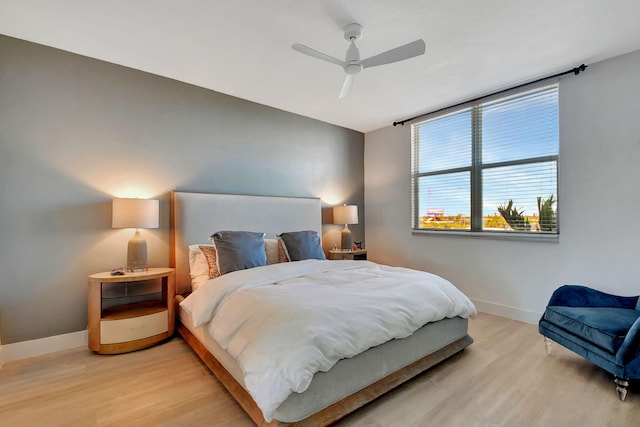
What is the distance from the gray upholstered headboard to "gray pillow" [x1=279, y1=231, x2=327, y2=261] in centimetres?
47

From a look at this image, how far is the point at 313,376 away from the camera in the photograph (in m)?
1.55

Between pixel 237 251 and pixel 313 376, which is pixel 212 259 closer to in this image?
pixel 237 251

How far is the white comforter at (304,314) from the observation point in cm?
149

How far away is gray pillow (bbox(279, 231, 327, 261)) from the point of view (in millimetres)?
3336

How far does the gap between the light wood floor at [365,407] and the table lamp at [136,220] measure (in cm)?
82

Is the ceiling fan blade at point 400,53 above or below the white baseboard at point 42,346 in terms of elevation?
above

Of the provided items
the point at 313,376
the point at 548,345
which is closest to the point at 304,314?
the point at 313,376

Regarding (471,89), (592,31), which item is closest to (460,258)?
(471,89)

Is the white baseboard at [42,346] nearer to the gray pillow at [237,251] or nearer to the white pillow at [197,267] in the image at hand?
the white pillow at [197,267]

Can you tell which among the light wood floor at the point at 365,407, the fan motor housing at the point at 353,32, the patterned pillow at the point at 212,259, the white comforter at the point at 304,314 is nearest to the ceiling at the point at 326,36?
the fan motor housing at the point at 353,32

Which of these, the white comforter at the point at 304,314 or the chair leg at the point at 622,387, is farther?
the chair leg at the point at 622,387

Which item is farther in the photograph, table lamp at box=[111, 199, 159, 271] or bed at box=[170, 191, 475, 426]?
table lamp at box=[111, 199, 159, 271]

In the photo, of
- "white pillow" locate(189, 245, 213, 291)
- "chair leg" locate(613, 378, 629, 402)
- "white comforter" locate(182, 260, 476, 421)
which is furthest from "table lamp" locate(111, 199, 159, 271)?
"chair leg" locate(613, 378, 629, 402)

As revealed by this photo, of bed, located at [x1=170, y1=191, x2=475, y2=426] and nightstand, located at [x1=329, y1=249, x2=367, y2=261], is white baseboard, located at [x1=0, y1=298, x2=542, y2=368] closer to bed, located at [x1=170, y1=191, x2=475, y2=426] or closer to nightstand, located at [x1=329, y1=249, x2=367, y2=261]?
bed, located at [x1=170, y1=191, x2=475, y2=426]
